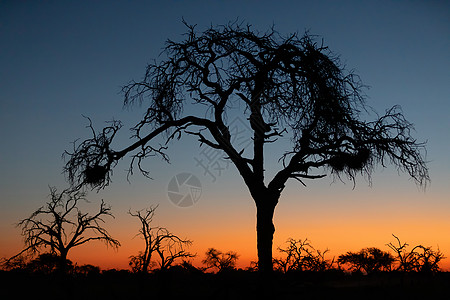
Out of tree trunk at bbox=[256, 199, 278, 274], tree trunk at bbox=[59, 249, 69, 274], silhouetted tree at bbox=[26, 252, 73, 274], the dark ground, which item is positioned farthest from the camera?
silhouetted tree at bbox=[26, 252, 73, 274]

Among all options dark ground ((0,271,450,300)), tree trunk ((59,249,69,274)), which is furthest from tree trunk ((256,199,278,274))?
tree trunk ((59,249,69,274))

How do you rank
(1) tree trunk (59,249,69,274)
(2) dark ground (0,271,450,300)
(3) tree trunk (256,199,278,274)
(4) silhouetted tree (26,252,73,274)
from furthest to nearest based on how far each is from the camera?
(4) silhouetted tree (26,252,73,274), (1) tree trunk (59,249,69,274), (3) tree trunk (256,199,278,274), (2) dark ground (0,271,450,300)

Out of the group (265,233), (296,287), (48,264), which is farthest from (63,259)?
(265,233)

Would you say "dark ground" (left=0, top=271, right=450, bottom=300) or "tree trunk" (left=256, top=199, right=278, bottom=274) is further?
"tree trunk" (left=256, top=199, right=278, bottom=274)

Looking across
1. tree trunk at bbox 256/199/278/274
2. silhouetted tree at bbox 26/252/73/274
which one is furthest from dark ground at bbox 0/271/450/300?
silhouetted tree at bbox 26/252/73/274

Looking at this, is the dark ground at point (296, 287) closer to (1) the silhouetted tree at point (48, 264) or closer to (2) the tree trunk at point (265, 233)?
(2) the tree trunk at point (265, 233)

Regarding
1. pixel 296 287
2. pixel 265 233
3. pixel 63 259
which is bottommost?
pixel 296 287

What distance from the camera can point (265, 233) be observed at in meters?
8.65

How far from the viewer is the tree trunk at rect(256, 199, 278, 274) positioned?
8.52 metres

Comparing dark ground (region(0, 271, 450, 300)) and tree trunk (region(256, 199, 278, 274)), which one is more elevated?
tree trunk (region(256, 199, 278, 274))

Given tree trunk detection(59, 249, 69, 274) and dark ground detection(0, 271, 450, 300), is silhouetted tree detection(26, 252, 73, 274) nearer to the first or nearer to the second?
tree trunk detection(59, 249, 69, 274)

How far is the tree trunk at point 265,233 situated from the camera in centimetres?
852

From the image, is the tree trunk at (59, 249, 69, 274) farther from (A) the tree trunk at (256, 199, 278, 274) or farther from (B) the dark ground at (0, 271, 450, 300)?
(A) the tree trunk at (256, 199, 278, 274)

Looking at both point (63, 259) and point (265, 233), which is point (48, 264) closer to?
point (63, 259)
